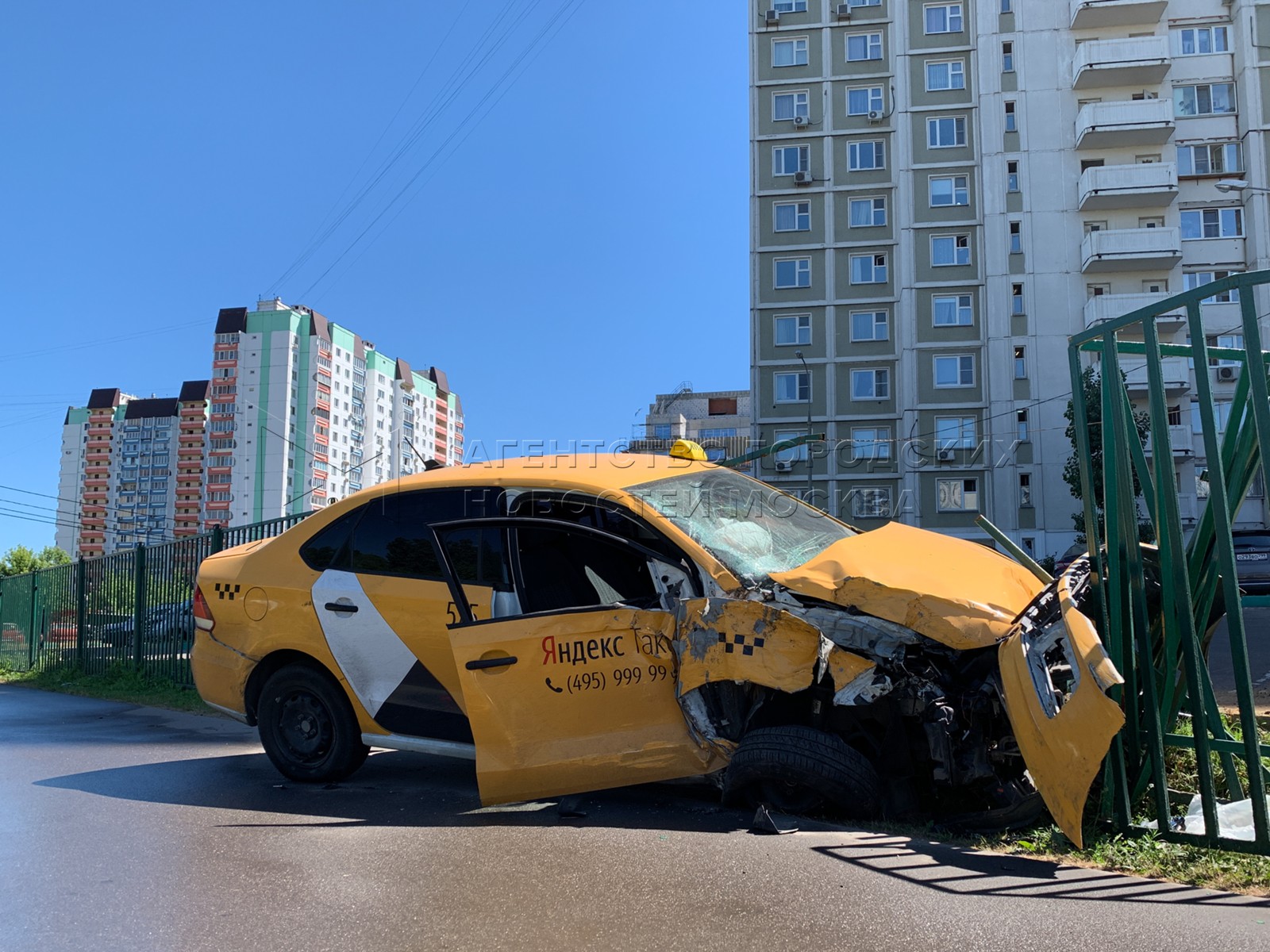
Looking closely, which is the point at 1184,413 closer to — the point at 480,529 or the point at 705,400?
the point at 480,529

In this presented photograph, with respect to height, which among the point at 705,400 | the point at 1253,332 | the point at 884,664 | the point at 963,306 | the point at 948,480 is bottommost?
the point at 884,664

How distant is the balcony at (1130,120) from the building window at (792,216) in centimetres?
1215

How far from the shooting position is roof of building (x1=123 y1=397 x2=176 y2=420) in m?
155

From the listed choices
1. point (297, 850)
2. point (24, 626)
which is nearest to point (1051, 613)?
point (297, 850)

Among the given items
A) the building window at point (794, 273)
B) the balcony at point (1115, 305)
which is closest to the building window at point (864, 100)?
the building window at point (794, 273)

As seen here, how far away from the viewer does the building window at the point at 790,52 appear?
1905 inches

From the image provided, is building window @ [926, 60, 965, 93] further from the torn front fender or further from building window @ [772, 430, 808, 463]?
the torn front fender

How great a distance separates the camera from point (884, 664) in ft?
13.5

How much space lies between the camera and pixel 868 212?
154ft

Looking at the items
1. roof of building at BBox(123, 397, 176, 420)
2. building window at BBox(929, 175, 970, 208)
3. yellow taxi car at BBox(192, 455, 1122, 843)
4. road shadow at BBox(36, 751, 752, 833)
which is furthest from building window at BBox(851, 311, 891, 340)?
roof of building at BBox(123, 397, 176, 420)

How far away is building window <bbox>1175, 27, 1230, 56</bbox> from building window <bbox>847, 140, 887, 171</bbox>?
13108mm

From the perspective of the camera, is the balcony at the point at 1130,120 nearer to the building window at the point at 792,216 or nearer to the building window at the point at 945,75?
the building window at the point at 945,75

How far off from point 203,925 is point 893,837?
2.65 m

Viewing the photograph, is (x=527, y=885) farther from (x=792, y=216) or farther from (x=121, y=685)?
(x=792, y=216)
